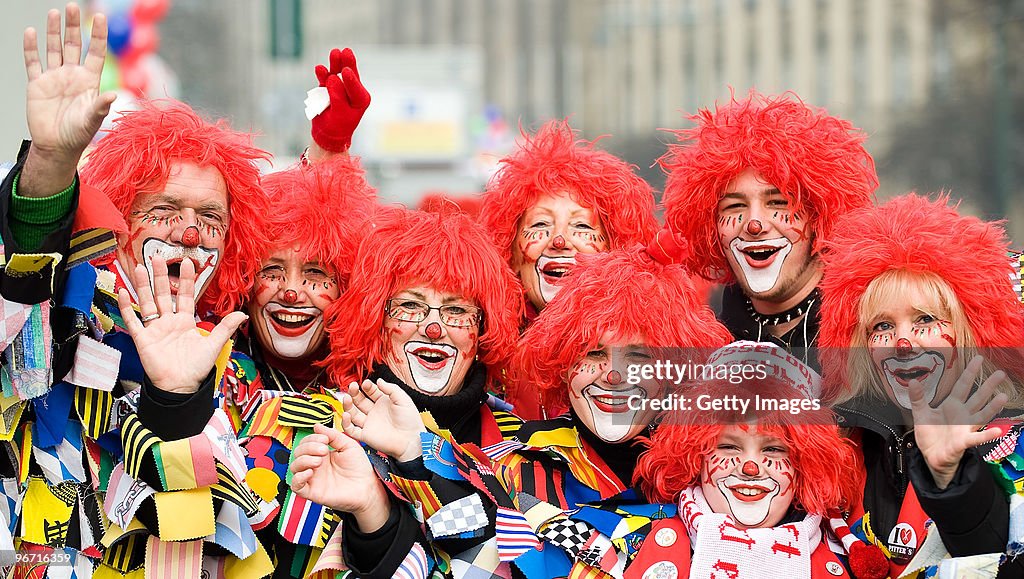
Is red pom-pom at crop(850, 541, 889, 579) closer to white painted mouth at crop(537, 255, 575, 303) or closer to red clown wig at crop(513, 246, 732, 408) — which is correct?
red clown wig at crop(513, 246, 732, 408)

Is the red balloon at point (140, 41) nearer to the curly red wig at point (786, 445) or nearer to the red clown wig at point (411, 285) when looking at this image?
the red clown wig at point (411, 285)

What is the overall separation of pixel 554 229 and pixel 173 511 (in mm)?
1444

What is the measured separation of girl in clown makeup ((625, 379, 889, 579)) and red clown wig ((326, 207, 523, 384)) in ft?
2.13

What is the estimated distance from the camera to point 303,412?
336 centimetres

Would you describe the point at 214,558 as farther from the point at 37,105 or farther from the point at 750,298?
the point at 750,298

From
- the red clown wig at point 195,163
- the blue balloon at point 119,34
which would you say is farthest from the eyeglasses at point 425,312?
the blue balloon at point 119,34

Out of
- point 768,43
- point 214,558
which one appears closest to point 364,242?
point 214,558

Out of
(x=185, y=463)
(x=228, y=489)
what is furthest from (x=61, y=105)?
(x=228, y=489)

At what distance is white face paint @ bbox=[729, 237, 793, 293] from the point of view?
3.52 meters

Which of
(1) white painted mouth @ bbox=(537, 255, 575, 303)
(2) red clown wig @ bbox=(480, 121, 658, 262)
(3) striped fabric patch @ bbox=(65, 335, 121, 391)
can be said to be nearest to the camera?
(3) striped fabric patch @ bbox=(65, 335, 121, 391)

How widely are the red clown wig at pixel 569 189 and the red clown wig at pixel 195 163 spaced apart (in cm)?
72

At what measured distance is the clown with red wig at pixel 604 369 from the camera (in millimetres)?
3150

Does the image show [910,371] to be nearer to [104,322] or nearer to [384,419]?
[384,419]

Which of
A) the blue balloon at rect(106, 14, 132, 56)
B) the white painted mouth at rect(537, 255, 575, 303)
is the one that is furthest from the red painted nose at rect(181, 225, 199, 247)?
the blue balloon at rect(106, 14, 132, 56)
